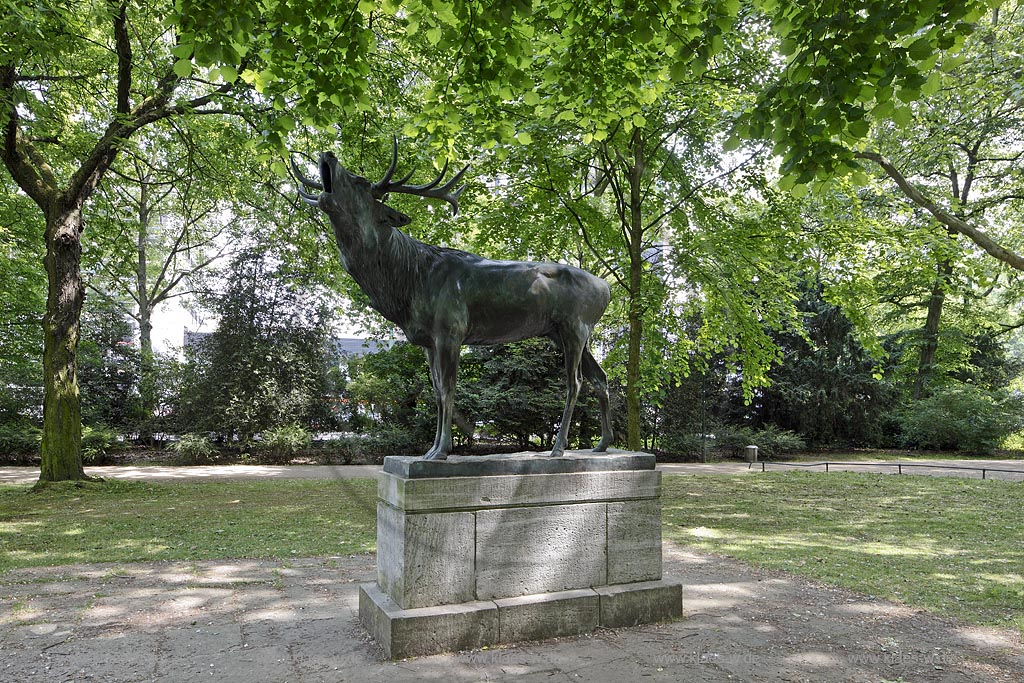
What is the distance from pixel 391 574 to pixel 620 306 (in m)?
10.6

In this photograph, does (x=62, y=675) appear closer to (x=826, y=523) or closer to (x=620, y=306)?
(x=826, y=523)

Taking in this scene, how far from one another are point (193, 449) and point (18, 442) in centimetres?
458

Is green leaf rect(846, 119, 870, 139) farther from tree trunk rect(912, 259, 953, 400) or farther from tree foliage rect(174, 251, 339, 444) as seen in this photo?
tree trunk rect(912, 259, 953, 400)

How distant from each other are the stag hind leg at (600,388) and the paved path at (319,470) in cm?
1202

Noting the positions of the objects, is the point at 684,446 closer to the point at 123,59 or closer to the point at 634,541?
the point at 634,541

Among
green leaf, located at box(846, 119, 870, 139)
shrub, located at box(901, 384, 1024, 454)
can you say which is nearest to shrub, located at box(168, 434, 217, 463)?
green leaf, located at box(846, 119, 870, 139)

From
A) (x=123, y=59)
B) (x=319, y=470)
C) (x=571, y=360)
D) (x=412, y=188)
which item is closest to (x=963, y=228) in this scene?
(x=571, y=360)

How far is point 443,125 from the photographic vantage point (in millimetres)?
7602

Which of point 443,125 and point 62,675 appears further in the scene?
point 443,125

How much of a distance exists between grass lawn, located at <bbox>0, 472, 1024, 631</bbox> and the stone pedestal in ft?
9.61

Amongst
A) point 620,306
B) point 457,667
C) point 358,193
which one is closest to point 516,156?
point 620,306

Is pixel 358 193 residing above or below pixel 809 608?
above

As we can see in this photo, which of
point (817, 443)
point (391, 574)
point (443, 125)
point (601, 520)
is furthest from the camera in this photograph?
point (817, 443)

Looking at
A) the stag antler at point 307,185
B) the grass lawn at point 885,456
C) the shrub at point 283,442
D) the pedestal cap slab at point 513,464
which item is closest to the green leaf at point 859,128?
the pedestal cap slab at point 513,464
